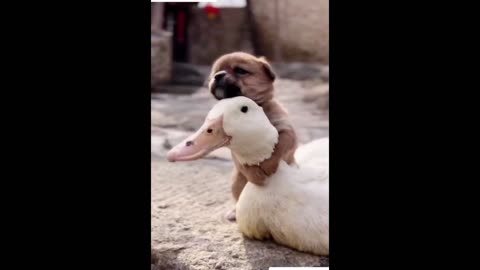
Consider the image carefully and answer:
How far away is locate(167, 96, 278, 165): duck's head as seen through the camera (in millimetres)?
1445

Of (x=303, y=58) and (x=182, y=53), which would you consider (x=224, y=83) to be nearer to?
(x=303, y=58)

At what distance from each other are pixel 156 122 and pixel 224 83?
252 centimetres

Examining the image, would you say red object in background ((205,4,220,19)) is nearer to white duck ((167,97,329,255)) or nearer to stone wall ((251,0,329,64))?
stone wall ((251,0,329,64))

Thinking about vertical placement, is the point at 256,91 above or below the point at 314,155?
above

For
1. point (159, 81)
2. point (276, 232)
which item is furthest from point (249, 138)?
point (159, 81)

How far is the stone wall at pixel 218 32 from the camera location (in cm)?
900

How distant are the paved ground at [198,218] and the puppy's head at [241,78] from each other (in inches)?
19.0

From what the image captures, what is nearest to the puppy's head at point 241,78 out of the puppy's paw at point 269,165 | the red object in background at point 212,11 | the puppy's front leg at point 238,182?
the puppy's paw at point 269,165

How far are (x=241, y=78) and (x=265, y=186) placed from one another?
0.36 m

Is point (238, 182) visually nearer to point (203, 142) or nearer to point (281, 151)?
point (281, 151)

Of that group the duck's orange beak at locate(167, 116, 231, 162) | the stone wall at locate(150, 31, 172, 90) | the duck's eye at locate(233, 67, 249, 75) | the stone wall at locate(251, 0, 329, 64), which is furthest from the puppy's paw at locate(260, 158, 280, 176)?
the stone wall at locate(251, 0, 329, 64)

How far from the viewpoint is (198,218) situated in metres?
1.98

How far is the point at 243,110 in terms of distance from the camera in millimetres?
1499

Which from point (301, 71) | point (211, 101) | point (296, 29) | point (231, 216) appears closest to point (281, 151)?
point (231, 216)
